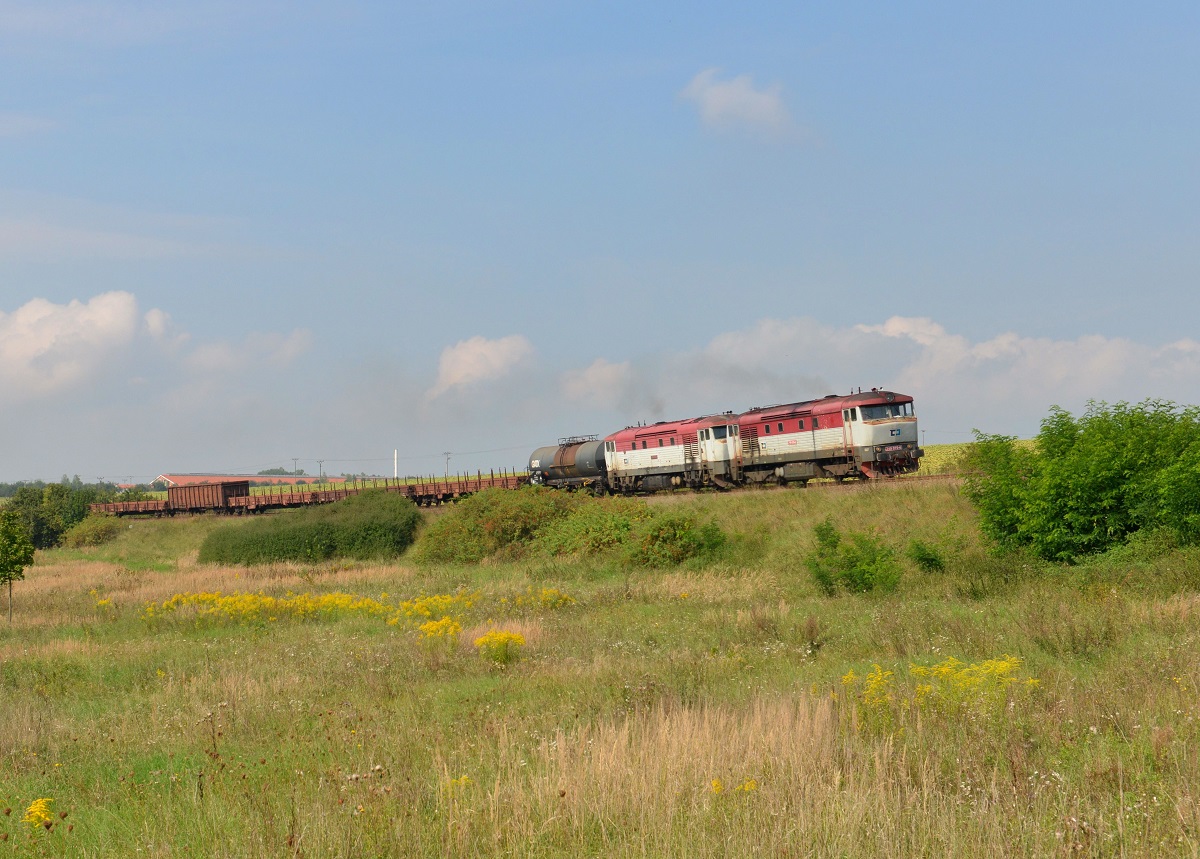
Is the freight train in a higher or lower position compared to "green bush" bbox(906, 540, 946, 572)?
higher

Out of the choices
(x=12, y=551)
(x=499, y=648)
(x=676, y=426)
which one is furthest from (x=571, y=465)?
(x=499, y=648)

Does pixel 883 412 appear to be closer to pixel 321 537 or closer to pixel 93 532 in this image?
pixel 321 537

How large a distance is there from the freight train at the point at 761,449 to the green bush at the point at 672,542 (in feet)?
32.5

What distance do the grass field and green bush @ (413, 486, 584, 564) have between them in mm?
16012

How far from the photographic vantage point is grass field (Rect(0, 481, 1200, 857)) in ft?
20.7

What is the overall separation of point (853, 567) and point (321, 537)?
1222 inches

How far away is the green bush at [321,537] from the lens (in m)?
46.6

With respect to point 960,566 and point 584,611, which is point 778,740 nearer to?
point 584,611

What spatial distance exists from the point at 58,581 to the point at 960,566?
37.0 m

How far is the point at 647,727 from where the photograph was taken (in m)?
8.88

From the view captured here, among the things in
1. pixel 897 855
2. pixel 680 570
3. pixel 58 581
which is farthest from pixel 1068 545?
pixel 58 581

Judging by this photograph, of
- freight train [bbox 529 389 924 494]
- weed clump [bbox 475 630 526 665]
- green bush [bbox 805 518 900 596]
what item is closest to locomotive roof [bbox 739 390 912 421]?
freight train [bbox 529 389 924 494]

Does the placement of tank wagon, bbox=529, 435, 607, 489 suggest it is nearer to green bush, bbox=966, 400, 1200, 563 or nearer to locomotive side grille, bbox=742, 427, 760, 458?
locomotive side grille, bbox=742, 427, 760, 458

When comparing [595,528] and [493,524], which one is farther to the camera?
[493,524]
